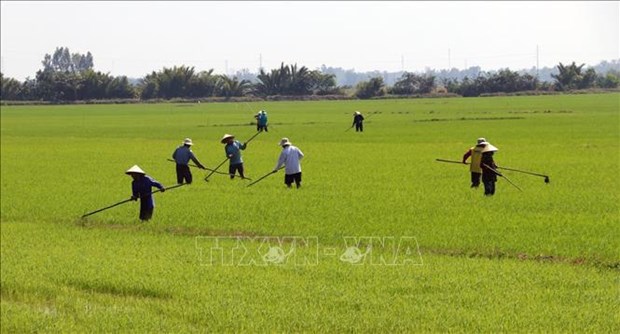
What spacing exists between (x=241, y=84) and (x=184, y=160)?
795 millimetres

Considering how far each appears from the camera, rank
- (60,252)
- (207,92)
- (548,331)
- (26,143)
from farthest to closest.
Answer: (26,143), (60,252), (548,331), (207,92)

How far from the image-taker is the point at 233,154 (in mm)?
2250

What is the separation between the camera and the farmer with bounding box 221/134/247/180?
A: 219cm

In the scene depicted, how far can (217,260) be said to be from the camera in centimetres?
1189

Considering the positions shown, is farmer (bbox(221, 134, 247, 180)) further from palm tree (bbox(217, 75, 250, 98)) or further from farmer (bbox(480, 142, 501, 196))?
farmer (bbox(480, 142, 501, 196))

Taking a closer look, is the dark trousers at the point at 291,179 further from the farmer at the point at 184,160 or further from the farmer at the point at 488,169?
the farmer at the point at 488,169

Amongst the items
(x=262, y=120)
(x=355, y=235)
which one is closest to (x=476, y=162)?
(x=262, y=120)

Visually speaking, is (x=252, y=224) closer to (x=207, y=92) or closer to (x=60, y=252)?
(x=60, y=252)

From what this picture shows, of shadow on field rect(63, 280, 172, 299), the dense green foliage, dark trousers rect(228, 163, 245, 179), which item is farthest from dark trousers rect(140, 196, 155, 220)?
shadow on field rect(63, 280, 172, 299)

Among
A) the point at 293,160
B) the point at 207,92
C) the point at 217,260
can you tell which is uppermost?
the point at 207,92

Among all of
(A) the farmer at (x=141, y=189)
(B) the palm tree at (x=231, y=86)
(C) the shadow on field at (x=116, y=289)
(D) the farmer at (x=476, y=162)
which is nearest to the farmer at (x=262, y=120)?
(A) the farmer at (x=141, y=189)

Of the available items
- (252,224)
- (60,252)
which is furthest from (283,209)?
(60,252)

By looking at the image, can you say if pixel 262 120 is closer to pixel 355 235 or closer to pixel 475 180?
pixel 475 180

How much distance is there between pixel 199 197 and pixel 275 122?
11.1 m
